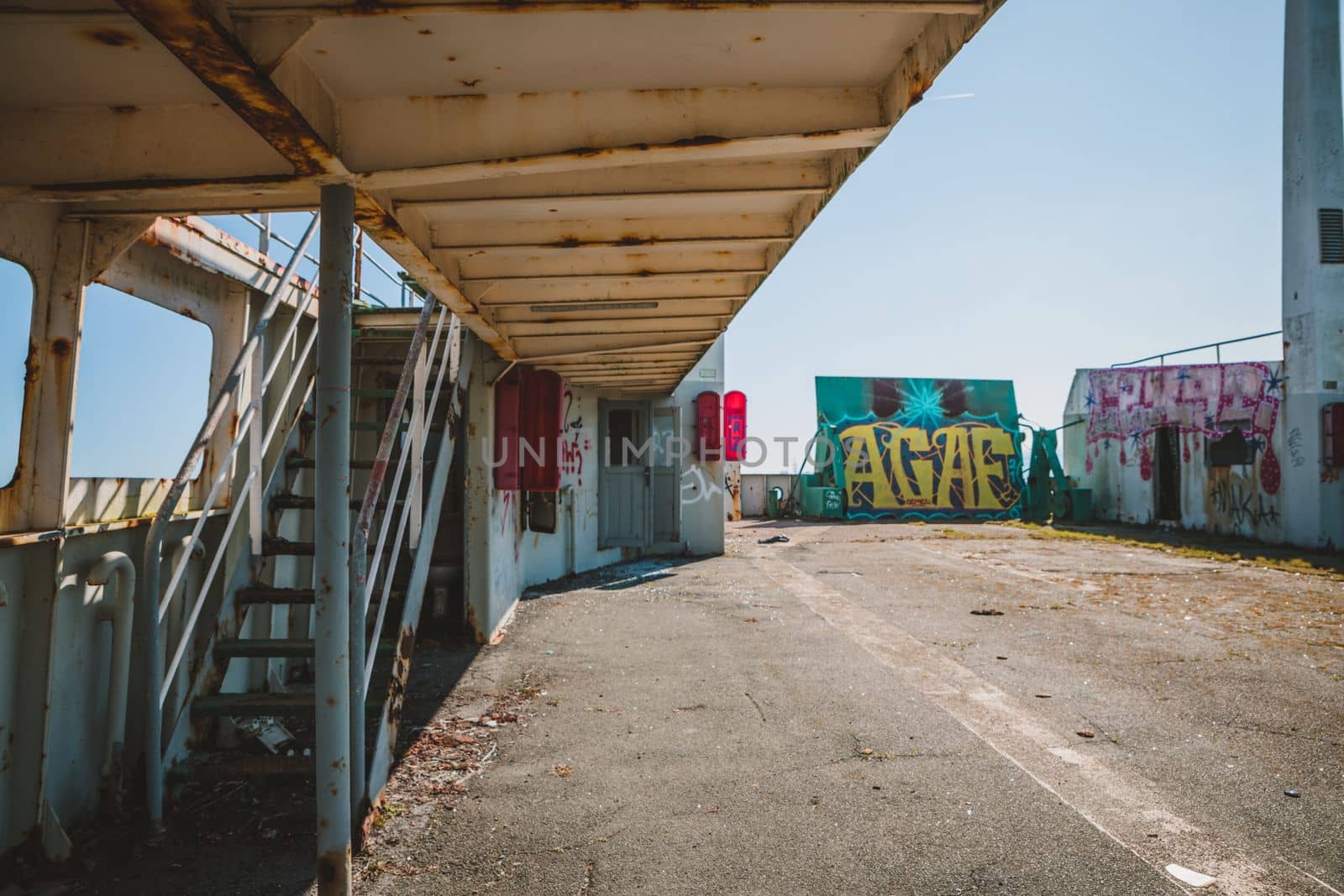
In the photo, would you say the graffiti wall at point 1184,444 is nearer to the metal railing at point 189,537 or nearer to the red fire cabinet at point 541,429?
the red fire cabinet at point 541,429

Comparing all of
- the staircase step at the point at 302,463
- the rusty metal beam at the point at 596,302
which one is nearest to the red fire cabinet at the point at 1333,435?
the rusty metal beam at the point at 596,302

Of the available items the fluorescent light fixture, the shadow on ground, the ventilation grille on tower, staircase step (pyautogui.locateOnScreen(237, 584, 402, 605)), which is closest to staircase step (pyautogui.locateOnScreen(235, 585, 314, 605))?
staircase step (pyautogui.locateOnScreen(237, 584, 402, 605))

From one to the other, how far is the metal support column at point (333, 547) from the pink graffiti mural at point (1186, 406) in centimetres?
1867

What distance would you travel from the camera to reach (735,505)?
24.2m

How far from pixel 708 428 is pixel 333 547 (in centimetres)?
1094

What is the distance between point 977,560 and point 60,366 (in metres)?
13.4

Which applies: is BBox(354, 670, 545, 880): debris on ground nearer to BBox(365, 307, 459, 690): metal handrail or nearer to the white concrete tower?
BBox(365, 307, 459, 690): metal handrail

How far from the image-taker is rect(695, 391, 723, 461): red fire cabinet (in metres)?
13.6

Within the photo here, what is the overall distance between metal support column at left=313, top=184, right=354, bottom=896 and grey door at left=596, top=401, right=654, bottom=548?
10.1 meters

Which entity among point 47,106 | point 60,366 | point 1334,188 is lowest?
point 60,366

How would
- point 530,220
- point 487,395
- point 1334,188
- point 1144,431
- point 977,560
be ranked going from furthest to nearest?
point 1144,431 → point 1334,188 → point 977,560 → point 487,395 → point 530,220

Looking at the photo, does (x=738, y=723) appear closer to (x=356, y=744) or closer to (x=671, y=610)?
(x=356, y=744)

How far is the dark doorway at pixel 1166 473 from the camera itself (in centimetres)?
1973

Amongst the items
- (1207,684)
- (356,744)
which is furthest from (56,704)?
(1207,684)
